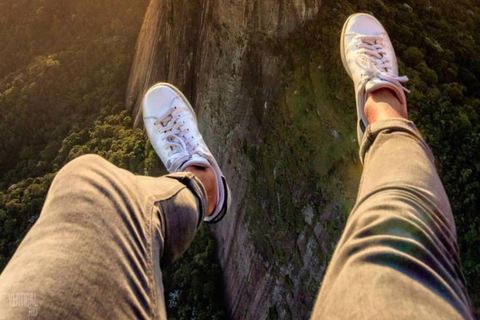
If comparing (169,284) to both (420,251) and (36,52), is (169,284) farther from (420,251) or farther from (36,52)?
(36,52)

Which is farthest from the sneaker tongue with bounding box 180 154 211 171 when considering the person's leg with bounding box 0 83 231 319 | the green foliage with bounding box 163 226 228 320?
the green foliage with bounding box 163 226 228 320

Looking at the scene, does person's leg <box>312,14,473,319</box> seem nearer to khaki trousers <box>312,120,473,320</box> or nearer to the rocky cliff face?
khaki trousers <box>312,120,473,320</box>

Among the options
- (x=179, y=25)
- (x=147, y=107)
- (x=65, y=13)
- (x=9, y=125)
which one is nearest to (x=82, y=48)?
(x=65, y=13)

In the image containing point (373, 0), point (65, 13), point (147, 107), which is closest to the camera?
point (147, 107)

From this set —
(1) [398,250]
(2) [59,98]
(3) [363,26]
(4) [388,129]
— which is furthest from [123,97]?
(1) [398,250]

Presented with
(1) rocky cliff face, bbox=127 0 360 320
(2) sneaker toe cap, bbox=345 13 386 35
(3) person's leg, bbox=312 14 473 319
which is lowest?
(1) rocky cliff face, bbox=127 0 360 320

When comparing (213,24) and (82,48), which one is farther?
(82,48)
